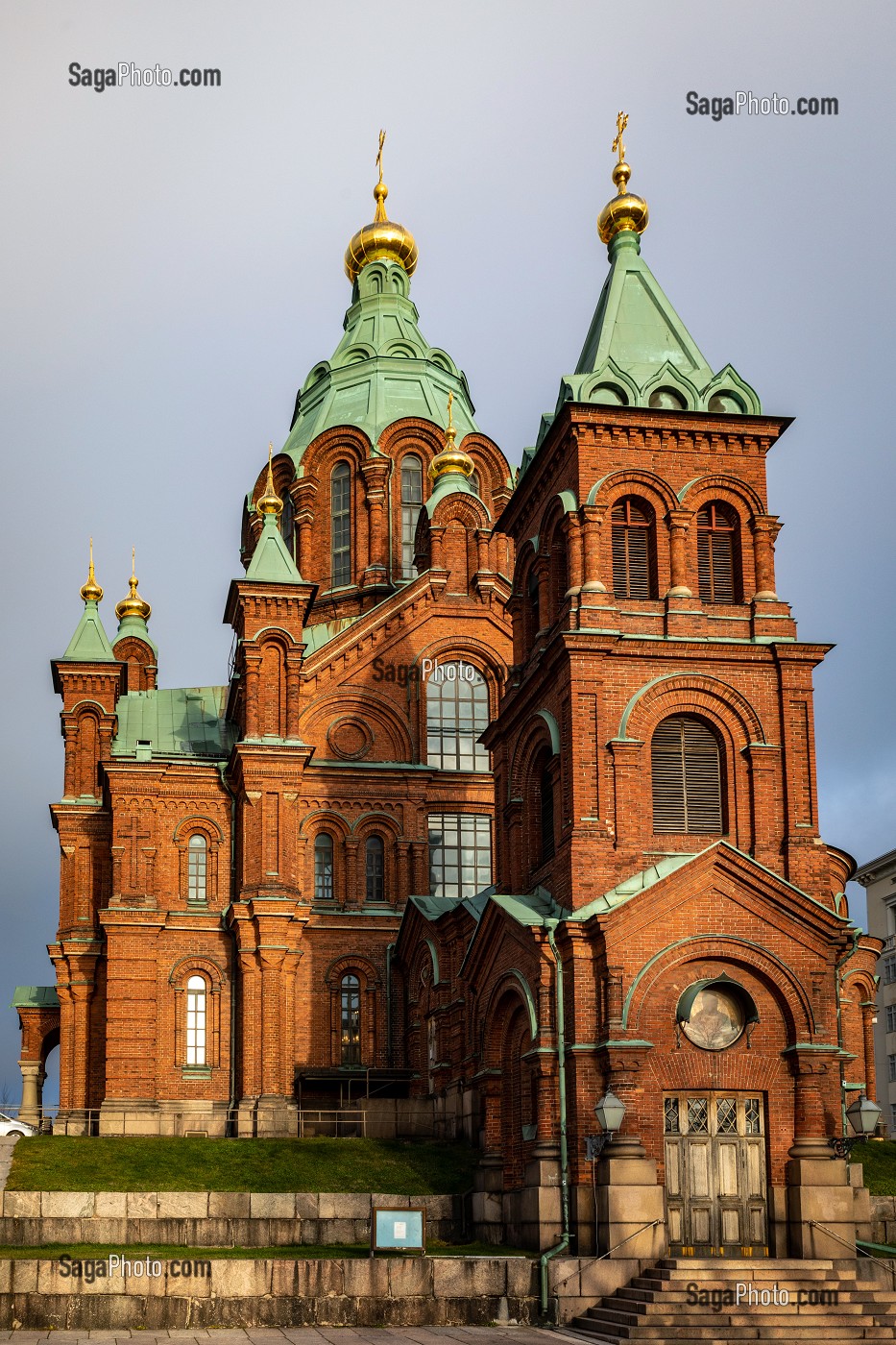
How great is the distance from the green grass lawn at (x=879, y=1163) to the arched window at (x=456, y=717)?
572 inches

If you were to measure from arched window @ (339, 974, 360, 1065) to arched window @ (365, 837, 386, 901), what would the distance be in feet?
6.71

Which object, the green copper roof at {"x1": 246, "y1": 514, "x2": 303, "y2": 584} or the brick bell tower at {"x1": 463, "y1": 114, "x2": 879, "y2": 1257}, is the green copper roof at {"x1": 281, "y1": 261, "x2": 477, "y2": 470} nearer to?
the green copper roof at {"x1": 246, "y1": 514, "x2": 303, "y2": 584}

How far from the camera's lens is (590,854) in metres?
27.7

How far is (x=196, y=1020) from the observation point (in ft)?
133

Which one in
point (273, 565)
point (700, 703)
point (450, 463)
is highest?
point (450, 463)

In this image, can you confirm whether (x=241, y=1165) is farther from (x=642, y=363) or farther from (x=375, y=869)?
(x=642, y=363)

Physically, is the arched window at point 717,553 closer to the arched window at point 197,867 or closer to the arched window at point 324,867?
the arched window at point 324,867

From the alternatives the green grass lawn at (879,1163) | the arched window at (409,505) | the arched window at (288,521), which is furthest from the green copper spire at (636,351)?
the arched window at (288,521)

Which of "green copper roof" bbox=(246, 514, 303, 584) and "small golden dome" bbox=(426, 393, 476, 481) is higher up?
"small golden dome" bbox=(426, 393, 476, 481)

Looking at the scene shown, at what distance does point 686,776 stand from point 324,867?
15293mm

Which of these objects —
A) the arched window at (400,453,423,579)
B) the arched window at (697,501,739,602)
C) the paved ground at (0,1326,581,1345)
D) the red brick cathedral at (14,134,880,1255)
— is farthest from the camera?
the arched window at (400,453,423,579)

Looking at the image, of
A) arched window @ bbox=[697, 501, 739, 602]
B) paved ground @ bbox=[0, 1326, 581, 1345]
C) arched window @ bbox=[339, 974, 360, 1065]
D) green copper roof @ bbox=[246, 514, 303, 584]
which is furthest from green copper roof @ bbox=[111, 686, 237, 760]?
paved ground @ bbox=[0, 1326, 581, 1345]

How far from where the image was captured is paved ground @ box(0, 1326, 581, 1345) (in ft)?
71.6

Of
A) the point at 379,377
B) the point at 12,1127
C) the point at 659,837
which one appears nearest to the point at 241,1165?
the point at 12,1127
